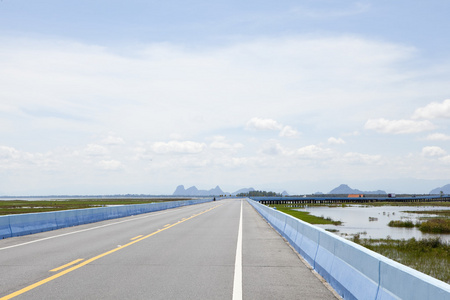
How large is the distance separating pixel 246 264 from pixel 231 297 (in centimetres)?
378

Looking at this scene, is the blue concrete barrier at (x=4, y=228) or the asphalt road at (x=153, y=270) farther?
the blue concrete barrier at (x=4, y=228)

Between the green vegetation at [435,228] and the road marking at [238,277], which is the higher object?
the road marking at [238,277]

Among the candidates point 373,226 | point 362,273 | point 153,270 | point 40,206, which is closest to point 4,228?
point 153,270

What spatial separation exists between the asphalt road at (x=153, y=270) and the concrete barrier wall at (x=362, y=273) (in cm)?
38

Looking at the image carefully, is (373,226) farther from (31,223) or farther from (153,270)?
(153,270)

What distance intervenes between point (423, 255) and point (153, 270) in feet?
52.3

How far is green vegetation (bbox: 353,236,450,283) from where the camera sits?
16.6m

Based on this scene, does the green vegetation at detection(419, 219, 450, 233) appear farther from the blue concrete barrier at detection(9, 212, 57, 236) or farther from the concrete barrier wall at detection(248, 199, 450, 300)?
the concrete barrier wall at detection(248, 199, 450, 300)

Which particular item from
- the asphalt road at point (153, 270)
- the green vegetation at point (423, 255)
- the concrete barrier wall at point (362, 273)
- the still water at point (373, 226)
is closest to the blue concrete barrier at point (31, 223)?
the asphalt road at point (153, 270)

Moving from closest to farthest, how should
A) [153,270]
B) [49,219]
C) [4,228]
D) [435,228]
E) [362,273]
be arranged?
[362,273]
[153,270]
[4,228]
[49,219]
[435,228]

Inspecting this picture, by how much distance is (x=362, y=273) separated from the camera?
21.9 ft

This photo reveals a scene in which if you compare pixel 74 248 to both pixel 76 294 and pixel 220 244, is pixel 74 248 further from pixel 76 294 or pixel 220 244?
pixel 76 294

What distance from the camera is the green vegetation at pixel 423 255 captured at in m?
16.6

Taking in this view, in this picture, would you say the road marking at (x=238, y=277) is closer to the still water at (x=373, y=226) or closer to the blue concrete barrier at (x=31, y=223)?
the blue concrete barrier at (x=31, y=223)
